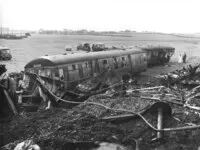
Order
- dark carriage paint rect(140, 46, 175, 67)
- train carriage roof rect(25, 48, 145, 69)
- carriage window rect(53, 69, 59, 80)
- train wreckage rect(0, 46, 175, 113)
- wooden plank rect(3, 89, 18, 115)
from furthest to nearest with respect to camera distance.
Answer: dark carriage paint rect(140, 46, 175, 67)
train carriage roof rect(25, 48, 145, 69)
carriage window rect(53, 69, 59, 80)
train wreckage rect(0, 46, 175, 113)
wooden plank rect(3, 89, 18, 115)

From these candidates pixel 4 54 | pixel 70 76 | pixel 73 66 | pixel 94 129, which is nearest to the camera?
pixel 94 129

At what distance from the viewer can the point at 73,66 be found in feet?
57.6

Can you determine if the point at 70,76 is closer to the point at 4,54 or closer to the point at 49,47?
the point at 4,54

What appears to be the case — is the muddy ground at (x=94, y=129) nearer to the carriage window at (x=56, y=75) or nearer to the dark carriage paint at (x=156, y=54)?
the carriage window at (x=56, y=75)

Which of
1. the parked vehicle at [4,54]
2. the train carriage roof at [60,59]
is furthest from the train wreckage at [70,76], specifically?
the parked vehicle at [4,54]

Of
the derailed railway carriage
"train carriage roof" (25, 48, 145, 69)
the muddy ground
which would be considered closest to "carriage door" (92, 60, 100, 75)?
the derailed railway carriage

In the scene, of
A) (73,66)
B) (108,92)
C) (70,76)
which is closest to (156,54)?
(73,66)

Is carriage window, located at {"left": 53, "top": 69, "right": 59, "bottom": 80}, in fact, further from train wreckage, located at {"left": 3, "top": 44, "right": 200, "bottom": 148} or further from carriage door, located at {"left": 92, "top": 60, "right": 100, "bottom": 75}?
carriage door, located at {"left": 92, "top": 60, "right": 100, "bottom": 75}

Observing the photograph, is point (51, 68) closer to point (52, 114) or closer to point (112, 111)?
point (52, 114)

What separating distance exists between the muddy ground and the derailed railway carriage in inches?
196

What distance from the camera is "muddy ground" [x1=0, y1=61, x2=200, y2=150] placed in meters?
7.82

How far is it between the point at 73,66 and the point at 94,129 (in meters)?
9.30

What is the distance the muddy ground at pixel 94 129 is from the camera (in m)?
7.82

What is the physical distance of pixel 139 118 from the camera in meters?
9.27
